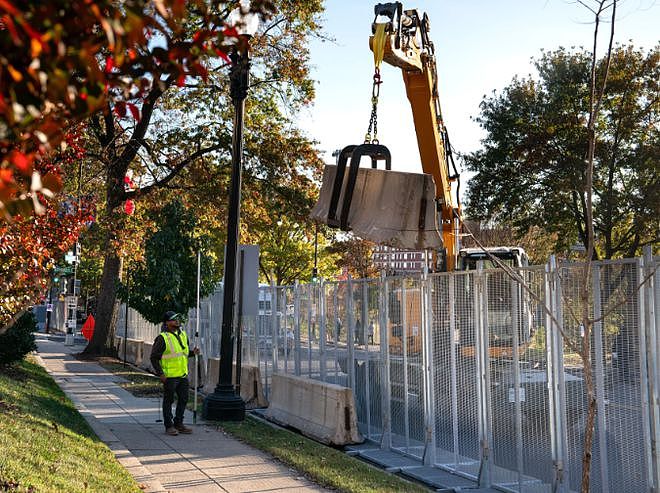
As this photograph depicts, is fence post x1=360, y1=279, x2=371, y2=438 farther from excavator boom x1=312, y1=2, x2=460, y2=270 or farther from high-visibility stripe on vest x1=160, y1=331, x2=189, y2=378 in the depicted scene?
high-visibility stripe on vest x1=160, y1=331, x2=189, y2=378

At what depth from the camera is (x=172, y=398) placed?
13.1 meters

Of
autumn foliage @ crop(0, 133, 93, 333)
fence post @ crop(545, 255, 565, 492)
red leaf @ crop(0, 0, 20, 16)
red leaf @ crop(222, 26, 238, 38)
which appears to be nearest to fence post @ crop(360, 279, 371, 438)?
fence post @ crop(545, 255, 565, 492)

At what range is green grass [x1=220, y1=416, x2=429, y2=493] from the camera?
30.9ft

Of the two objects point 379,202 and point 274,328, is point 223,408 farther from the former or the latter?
point 379,202

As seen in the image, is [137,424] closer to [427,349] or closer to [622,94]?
[427,349]

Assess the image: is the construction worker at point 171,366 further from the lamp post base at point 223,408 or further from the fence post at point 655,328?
the fence post at point 655,328

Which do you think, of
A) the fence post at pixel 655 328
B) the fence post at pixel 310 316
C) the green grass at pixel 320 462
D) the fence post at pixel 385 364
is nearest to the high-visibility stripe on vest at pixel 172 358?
the green grass at pixel 320 462

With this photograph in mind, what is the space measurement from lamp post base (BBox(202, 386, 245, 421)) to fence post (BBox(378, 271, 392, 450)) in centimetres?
292

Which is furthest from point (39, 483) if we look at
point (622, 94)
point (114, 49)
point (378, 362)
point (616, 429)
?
point (622, 94)

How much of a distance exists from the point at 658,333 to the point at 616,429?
3.67 ft

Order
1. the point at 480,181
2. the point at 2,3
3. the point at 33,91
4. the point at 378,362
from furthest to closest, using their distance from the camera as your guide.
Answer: the point at 480,181, the point at 378,362, the point at 33,91, the point at 2,3

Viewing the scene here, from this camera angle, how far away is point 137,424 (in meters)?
14.2

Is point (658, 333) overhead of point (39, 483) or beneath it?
overhead

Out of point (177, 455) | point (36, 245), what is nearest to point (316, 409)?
point (177, 455)
